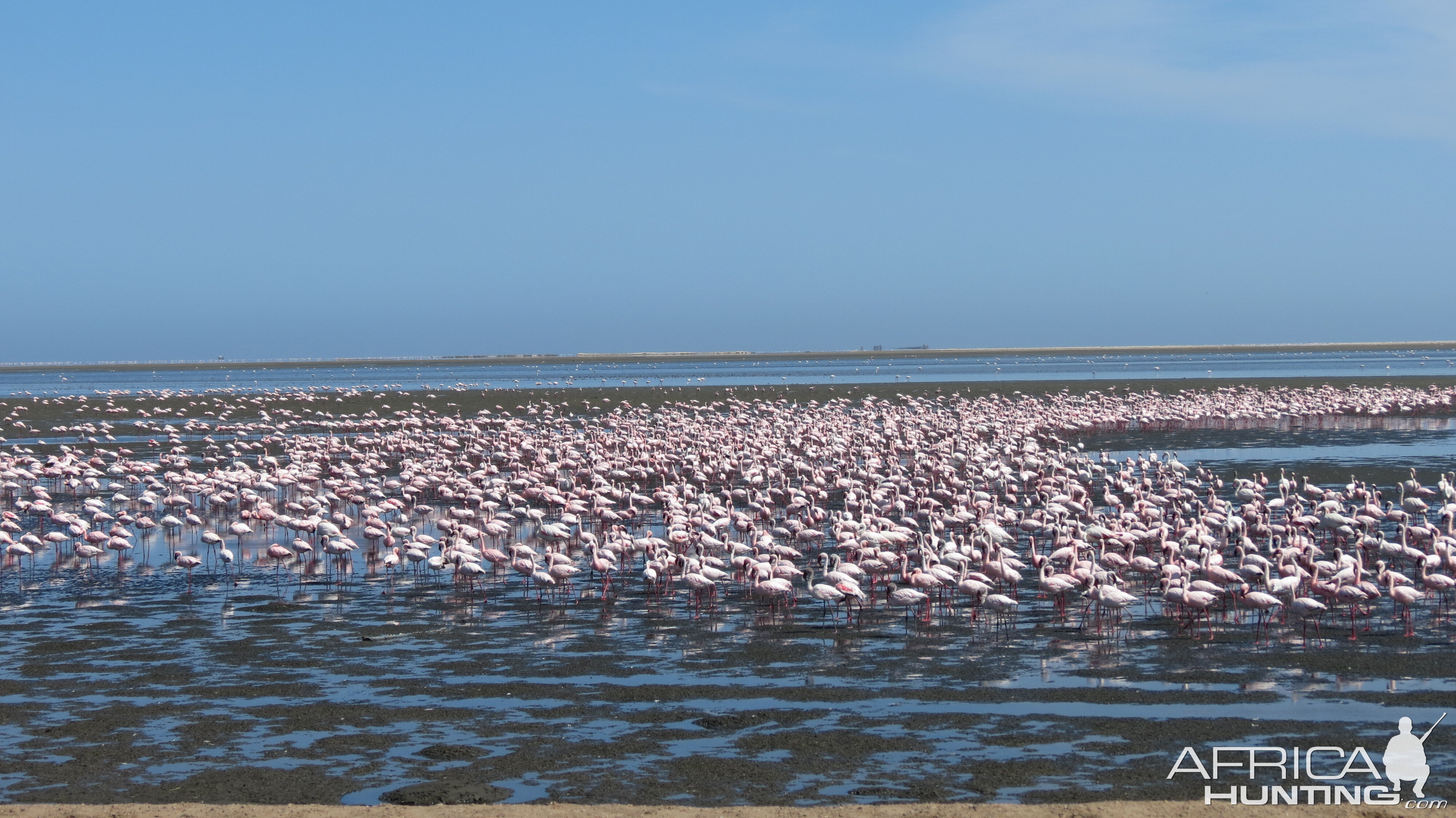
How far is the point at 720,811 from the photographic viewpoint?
8.88 meters

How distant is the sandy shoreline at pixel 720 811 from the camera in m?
8.69

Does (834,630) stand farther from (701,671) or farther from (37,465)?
(37,465)

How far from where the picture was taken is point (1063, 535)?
19.3m

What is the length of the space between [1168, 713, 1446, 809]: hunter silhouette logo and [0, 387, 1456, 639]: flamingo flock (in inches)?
166

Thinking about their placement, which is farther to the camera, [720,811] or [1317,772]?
[1317,772]

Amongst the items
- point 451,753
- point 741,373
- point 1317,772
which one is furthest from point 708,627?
point 741,373

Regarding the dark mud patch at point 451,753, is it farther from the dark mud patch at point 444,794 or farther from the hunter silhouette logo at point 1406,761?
the hunter silhouette logo at point 1406,761

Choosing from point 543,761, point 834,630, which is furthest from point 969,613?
point 543,761

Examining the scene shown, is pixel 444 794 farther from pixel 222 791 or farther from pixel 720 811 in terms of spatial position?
pixel 720 811

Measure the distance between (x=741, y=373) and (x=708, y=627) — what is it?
95.4m

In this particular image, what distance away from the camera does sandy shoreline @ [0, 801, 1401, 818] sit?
28.5 ft

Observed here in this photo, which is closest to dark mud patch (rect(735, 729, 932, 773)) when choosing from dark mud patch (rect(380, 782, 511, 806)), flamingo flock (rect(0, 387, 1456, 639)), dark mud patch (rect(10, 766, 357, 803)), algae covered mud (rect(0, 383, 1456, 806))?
algae covered mud (rect(0, 383, 1456, 806))

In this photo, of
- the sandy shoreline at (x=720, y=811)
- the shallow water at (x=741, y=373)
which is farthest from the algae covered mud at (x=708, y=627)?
the shallow water at (x=741, y=373)

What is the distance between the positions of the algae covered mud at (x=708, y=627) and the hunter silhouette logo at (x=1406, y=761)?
136 millimetres
